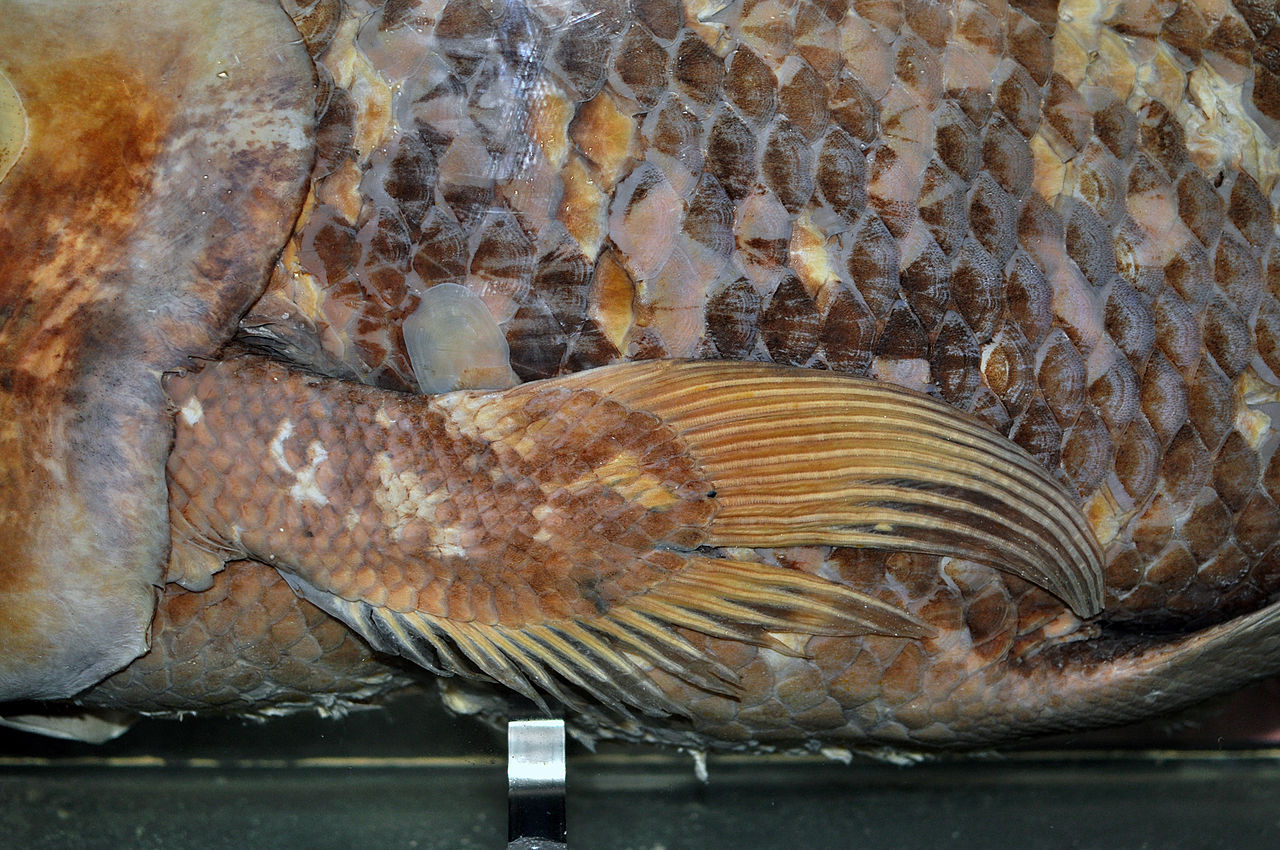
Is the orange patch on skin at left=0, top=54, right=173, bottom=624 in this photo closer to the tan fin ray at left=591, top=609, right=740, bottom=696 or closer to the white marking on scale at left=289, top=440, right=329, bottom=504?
the white marking on scale at left=289, top=440, right=329, bottom=504

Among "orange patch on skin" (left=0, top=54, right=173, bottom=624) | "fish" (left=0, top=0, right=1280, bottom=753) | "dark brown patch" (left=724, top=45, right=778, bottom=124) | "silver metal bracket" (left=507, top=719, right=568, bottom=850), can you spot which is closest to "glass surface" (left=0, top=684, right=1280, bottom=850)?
"silver metal bracket" (left=507, top=719, right=568, bottom=850)

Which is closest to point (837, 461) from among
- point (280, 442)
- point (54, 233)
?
point (280, 442)

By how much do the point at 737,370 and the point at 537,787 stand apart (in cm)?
54

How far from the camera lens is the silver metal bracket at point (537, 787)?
1.11 meters

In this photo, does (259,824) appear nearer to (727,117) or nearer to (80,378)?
(80,378)

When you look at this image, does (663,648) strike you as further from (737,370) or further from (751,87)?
(751,87)

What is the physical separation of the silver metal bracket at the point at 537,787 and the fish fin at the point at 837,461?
410mm

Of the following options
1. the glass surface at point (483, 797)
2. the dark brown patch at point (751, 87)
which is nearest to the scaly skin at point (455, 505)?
the dark brown patch at point (751, 87)

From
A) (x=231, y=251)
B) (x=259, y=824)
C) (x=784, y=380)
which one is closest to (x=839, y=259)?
(x=784, y=380)

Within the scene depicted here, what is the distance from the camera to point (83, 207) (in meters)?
0.85

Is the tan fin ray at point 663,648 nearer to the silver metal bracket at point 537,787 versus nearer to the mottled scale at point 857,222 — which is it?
the mottled scale at point 857,222

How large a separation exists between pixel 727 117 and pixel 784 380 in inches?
9.2

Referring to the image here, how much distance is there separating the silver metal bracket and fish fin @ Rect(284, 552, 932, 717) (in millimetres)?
244

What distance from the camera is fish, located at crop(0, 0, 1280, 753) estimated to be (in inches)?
32.8
